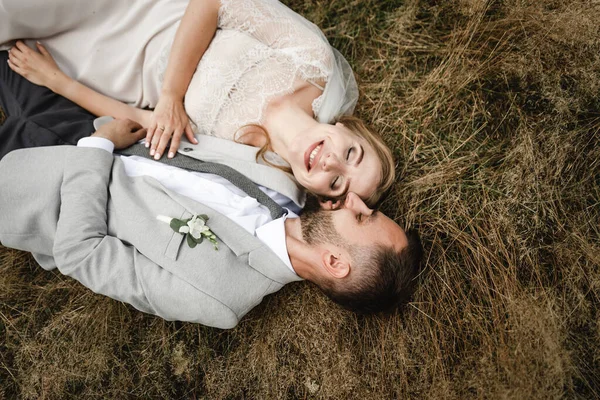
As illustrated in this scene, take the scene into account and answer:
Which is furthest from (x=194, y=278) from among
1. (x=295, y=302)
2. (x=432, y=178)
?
(x=432, y=178)

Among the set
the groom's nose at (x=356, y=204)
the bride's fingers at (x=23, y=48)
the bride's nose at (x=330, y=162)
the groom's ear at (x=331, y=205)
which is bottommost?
the bride's fingers at (x=23, y=48)

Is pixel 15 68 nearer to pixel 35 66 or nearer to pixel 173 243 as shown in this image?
pixel 35 66

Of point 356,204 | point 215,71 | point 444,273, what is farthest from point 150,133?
point 444,273

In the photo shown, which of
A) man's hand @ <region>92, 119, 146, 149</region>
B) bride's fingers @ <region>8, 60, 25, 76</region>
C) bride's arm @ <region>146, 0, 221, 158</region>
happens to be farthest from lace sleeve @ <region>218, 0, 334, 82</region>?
bride's fingers @ <region>8, 60, 25, 76</region>

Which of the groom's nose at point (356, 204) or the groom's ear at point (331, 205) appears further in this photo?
the groom's ear at point (331, 205)

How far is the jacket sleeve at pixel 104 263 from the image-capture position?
2.71 m

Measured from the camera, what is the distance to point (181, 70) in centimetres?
320

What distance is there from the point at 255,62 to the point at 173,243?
1.43 m

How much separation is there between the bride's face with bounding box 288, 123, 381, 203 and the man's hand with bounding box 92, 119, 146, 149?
1.22 metres

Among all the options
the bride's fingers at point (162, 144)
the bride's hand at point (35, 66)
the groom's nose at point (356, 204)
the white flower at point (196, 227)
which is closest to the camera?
the white flower at point (196, 227)

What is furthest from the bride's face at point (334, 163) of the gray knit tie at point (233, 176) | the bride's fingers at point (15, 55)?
the bride's fingers at point (15, 55)

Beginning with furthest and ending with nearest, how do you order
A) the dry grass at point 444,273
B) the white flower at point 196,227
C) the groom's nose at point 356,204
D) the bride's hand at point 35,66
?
the bride's hand at point 35,66
the dry grass at point 444,273
the groom's nose at point 356,204
the white flower at point 196,227

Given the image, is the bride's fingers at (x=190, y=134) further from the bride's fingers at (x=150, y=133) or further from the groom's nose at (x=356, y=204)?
the groom's nose at (x=356, y=204)

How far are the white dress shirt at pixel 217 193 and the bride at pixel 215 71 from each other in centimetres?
16
